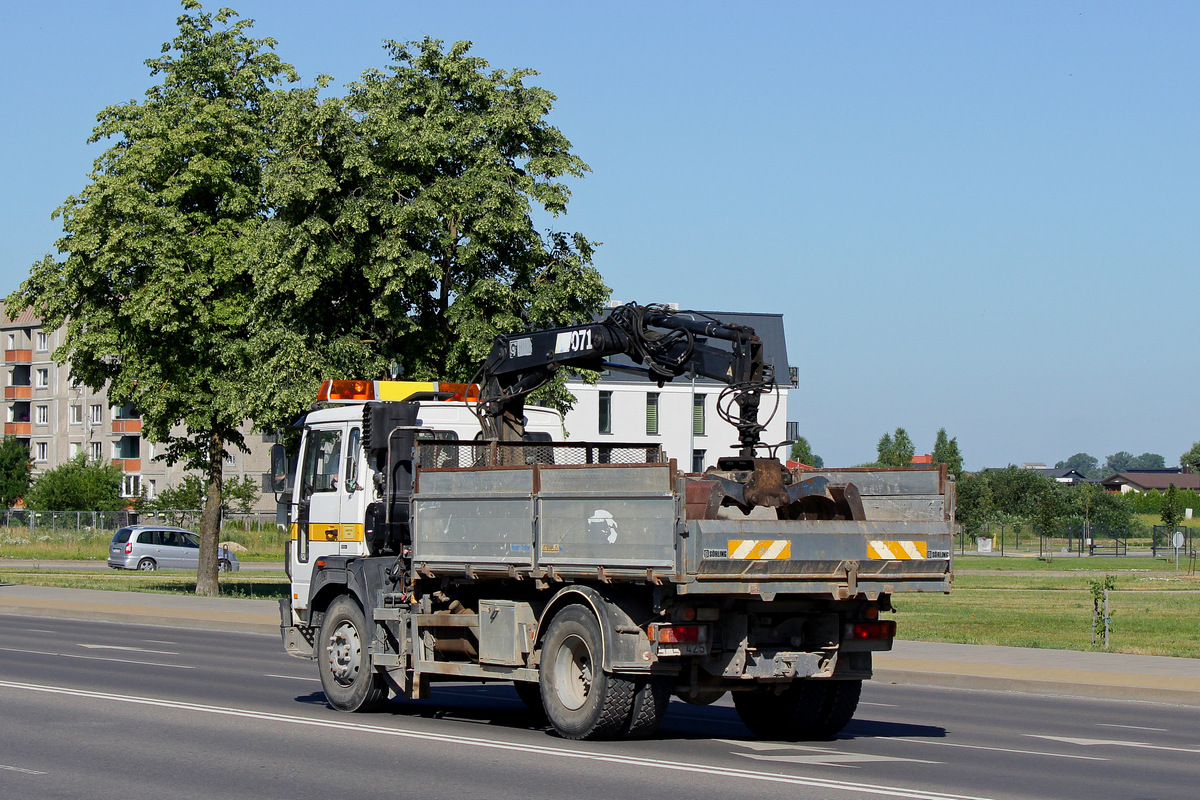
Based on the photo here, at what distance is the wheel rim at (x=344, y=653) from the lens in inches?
549

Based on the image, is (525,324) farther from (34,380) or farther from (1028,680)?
(34,380)

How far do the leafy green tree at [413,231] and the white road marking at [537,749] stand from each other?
44.0 feet

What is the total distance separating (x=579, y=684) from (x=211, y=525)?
26681mm

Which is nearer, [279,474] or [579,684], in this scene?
[579,684]

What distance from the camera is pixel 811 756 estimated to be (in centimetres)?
1142

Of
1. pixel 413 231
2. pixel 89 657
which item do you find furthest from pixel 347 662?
pixel 413 231

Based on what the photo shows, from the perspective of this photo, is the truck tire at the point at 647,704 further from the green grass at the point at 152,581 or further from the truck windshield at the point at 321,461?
the green grass at the point at 152,581

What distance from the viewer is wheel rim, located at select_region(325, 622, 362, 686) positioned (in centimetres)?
1394

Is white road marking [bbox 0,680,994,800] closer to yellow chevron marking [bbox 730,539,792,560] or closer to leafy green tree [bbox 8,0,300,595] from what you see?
yellow chevron marking [bbox 730,539,792,560]

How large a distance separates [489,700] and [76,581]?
3075cm

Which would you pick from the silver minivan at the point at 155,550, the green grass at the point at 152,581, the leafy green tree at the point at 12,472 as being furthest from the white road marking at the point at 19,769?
the leafy green tree at the point at 12,472

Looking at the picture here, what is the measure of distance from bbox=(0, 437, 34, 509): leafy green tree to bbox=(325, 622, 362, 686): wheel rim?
80.3 m

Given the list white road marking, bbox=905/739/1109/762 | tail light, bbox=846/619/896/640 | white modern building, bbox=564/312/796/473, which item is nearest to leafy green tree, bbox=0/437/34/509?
white modern building, bbox=564/312/796/473

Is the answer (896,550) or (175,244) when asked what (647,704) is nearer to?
(896,550)
